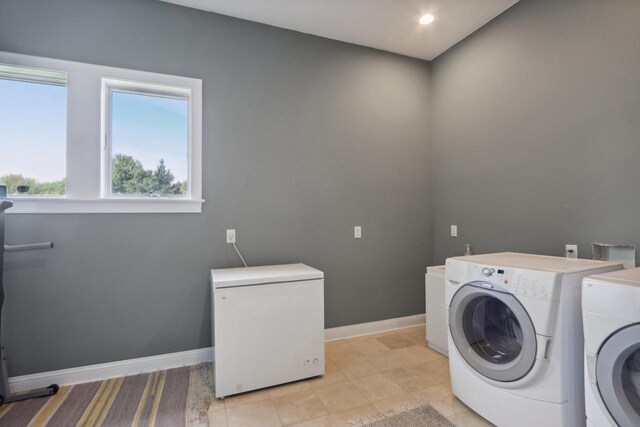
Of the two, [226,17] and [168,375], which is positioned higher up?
[226,17]

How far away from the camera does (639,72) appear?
1.71 metres

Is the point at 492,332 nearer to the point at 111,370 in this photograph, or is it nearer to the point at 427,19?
the point at 427,19

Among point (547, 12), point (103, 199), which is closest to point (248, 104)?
point (103, 199)

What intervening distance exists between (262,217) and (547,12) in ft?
8.52

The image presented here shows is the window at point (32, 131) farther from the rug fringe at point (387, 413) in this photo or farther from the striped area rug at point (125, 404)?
the rug fringe at point (387, 413)

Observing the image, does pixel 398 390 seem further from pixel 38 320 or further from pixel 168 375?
pixel 38 320

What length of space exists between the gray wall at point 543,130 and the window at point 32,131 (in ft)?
10.6

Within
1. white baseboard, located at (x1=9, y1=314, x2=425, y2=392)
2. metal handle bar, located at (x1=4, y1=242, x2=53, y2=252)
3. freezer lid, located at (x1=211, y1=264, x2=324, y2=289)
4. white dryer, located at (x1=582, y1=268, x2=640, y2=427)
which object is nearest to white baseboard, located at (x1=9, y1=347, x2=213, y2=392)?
white baseboard, located at (x1=9, y1=314, x2=425, y2=392)

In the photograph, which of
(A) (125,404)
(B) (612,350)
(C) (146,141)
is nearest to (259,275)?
(A) (125,404)

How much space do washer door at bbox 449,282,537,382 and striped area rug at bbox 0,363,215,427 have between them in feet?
5.09

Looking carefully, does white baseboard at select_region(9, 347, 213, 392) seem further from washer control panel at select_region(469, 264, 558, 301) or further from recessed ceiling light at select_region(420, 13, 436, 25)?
recessed ceiling light at select_region(420, 13, 436, 25)

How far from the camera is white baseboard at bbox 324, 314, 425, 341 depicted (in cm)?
280

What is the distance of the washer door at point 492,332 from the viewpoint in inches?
57.4

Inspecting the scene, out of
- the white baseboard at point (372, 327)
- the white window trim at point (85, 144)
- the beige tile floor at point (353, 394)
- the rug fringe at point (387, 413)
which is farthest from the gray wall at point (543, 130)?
the white window trim at point (85, 144)
